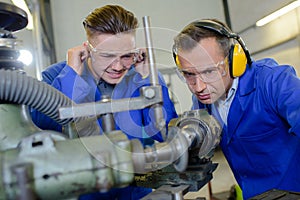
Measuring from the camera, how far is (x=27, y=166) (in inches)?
17.2

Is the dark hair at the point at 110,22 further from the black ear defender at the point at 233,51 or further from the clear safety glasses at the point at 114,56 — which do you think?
the black ear defender at the point at 233,51

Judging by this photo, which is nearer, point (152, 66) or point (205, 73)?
point (152, 66)

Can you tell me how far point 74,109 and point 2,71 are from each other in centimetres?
14

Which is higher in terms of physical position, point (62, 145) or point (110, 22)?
point (110, 22)

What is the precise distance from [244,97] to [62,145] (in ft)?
2.78

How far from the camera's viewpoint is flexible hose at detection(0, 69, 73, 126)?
51 cm

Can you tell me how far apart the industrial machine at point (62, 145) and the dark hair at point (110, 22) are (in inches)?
14.1

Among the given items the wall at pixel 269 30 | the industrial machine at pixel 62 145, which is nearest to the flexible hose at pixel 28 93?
the industrial machine at pixel 62 145

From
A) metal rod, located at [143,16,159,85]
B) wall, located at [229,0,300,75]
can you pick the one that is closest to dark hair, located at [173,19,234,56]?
metal rod, located at [143,16,159,85]

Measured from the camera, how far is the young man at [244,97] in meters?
1.06

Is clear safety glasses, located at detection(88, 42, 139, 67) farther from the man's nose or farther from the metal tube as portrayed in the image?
the metal tube

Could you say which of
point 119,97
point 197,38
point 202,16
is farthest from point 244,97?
point 202,16

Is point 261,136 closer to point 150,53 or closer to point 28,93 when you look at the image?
point 150,53

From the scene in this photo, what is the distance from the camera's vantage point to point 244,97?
1144mm
